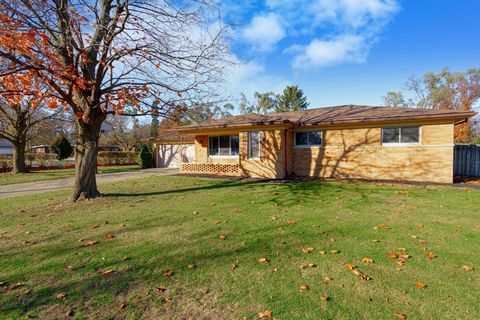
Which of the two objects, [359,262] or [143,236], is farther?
[143,236]

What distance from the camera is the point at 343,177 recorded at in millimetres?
13500

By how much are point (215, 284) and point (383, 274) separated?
89.7 inches

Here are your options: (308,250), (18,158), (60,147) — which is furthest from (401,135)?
(60,147)

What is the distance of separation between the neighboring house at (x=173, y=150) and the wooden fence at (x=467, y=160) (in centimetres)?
1891

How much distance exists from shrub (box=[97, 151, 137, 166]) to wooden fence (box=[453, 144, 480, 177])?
94.1 ft

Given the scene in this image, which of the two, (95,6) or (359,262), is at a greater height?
(95,6)

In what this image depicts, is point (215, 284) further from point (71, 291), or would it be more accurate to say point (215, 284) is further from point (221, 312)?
point (71, 291)

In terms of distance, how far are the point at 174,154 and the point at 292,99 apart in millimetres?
28828

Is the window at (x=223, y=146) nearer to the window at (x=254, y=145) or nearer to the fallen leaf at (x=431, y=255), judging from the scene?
the window at (x=254, y=145)

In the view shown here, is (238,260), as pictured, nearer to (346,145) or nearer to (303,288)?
(303,288)

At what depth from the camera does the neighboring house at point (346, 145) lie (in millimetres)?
11398

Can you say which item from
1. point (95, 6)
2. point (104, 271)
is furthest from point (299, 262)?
point (95, 6)

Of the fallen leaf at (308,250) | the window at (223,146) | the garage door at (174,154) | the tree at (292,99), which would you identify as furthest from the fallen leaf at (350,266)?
the tree at (292,99)

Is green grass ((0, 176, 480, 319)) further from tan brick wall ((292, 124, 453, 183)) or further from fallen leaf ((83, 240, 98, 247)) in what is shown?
tan brick wall ((292, 124, 453, 183))
